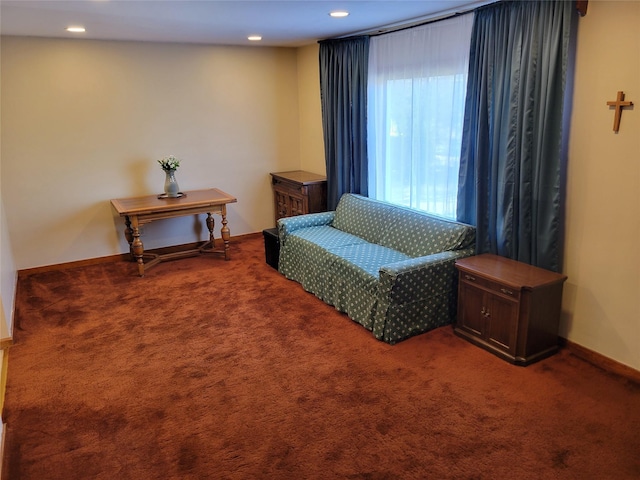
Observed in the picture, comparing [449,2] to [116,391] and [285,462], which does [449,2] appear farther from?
[116,391]

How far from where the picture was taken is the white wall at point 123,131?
462 centimetres

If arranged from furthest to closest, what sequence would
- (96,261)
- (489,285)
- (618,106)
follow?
(96,261) → (489,285) → (618,106)

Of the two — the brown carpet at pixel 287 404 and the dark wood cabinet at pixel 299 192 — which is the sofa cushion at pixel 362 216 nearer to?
the dark wood cabinet at pixel 299 192

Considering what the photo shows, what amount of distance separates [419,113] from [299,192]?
69.2 inches

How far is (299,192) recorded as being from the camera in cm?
542

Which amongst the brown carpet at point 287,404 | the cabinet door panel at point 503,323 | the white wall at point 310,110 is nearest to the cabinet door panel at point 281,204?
the white wall at point 310,110

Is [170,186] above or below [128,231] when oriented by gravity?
above

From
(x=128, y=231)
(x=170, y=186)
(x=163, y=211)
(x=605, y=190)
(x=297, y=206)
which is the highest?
(x=605, y=190)

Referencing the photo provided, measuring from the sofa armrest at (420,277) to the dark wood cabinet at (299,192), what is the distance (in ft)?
7.06

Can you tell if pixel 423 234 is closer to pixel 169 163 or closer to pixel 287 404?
pixel 287 404

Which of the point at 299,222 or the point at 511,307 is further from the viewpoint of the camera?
the point at 299,222

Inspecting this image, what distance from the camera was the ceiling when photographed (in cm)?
315

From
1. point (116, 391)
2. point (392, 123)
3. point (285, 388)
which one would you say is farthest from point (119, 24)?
point (285, 388)

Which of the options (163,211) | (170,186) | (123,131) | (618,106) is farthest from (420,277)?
(123,131)
